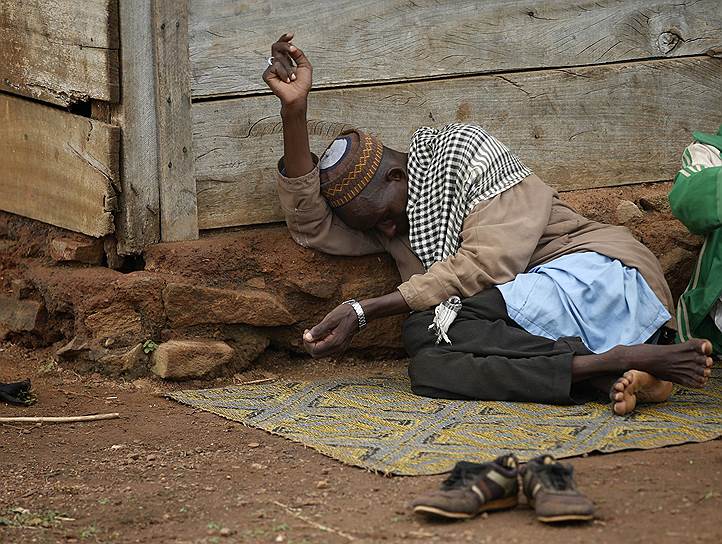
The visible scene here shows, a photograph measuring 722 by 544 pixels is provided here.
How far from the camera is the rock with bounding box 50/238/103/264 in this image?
4832 mm

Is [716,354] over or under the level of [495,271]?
under

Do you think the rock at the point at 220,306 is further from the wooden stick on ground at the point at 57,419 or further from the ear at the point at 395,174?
the ear at the point at 395,174

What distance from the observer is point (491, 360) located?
4.14m

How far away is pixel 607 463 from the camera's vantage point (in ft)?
11.0

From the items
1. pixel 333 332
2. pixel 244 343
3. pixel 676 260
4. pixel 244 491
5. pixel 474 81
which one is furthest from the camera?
pixel 676 260

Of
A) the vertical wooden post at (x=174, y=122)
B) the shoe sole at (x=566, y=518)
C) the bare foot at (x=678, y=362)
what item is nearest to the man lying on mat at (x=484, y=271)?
the bare foot at (x=678, y=362)

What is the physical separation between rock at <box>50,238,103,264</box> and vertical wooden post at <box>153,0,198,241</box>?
0.33 metres

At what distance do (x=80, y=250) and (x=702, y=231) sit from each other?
106 inches

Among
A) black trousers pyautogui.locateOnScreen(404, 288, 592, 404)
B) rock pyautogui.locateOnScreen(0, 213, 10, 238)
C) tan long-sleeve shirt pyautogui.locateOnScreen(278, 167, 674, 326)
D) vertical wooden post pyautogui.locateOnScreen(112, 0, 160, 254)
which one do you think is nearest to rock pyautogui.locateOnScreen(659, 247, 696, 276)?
tan long-sleeve shirt pyautogui.locateOnScreen(278, 167, 674, 326)

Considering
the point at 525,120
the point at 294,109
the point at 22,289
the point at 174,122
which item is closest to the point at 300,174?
the point at 294,109

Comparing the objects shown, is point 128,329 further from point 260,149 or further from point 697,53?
point 697,53

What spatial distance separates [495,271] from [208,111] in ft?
4.72

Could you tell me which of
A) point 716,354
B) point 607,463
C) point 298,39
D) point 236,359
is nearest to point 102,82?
point 298,39

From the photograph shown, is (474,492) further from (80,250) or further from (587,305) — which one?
(80,250)
